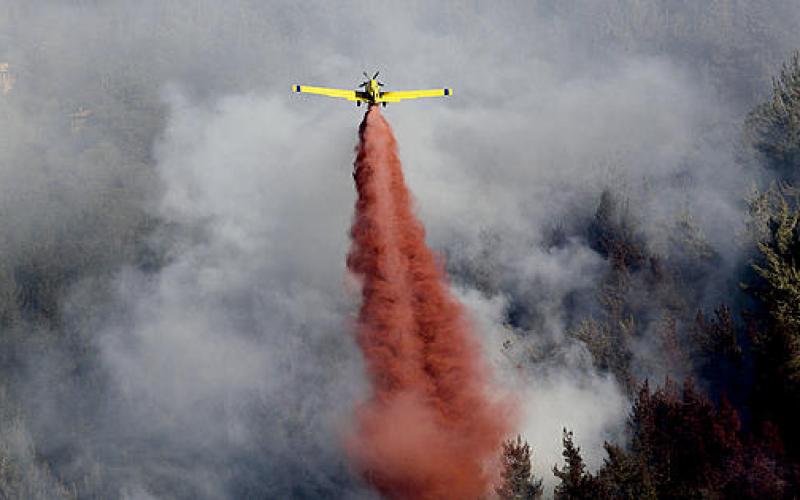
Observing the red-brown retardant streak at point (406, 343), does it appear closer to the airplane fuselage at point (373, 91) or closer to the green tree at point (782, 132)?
the airplane fuselage at point (373, 91)

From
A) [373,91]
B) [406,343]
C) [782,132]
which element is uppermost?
[782,132]

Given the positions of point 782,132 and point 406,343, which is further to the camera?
point 782,132

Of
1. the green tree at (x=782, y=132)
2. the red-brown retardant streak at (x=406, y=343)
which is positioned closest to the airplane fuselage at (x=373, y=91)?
the red-brown retardant streak at (x=406, y=343)

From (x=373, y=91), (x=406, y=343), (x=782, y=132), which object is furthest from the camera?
(x=782, y=132)

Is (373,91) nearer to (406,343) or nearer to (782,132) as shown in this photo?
(406,343)

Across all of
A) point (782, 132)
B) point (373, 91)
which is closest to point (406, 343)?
point (373, 91)

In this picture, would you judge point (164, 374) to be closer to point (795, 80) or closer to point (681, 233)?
point (681, 233)

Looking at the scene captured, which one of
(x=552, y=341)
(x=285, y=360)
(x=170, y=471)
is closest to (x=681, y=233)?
(x=552, y=341)

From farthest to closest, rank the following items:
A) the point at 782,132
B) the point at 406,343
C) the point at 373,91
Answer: the point at 782,132 → the point at 406,343 → the point at 373,91
